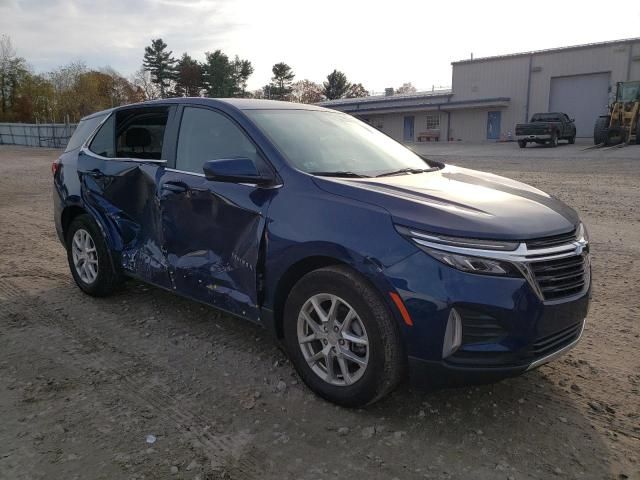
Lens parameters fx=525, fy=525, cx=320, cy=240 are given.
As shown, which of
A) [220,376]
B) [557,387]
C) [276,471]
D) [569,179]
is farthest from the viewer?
[569,179]

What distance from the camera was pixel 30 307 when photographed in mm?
4789

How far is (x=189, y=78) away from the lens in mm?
65000

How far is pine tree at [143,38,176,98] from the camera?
234ft

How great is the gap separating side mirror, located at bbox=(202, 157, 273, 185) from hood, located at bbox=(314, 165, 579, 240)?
0.40 m

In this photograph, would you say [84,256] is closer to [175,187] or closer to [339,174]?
[175,187]

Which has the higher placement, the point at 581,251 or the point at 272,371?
the point at 581,251

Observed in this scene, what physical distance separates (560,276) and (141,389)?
2.56 m

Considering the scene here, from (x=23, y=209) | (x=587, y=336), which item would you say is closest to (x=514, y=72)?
(x=23, y=209)

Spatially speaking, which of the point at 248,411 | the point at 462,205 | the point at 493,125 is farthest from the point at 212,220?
the point at 493,125

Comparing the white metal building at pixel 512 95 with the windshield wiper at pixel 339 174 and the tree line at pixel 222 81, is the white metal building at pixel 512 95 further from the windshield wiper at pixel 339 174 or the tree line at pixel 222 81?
the windshield wiper at pixel 339 174

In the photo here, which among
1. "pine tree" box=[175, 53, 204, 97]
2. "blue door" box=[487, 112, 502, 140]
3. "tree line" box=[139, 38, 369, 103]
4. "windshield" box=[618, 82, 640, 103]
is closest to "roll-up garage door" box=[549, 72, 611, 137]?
"blue door" box=[487, 112, 502, 140]

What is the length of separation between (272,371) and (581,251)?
6.71ft

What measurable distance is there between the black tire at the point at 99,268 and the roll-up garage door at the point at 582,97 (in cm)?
3878

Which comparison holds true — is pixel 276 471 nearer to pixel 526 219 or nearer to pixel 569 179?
pixel 526 219
